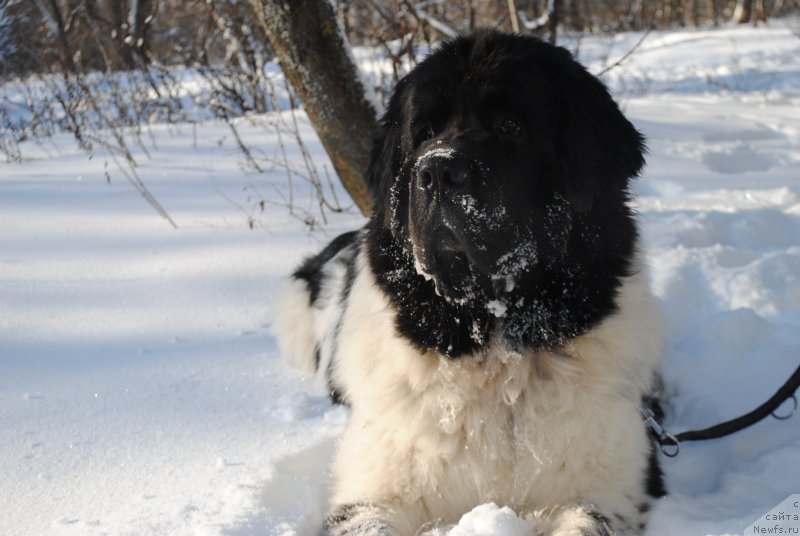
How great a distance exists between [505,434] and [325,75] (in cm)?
260

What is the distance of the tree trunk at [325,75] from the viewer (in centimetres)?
398

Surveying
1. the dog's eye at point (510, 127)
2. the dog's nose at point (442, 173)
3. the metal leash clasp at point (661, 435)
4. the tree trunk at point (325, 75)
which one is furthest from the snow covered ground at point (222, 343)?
the dog's eye at point (510, 127)

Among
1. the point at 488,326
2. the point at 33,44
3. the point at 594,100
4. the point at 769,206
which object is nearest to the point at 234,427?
the point at 488,326

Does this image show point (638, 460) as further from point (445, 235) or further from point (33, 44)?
point (33, 44)

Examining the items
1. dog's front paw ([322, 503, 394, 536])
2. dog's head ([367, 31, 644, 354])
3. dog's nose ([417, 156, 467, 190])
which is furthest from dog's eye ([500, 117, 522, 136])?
dog's front paw ([322, 503, 394, 536])

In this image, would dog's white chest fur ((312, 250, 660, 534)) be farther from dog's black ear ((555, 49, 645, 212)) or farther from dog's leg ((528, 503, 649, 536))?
dog's black ear ((555, 49, 645, 212))

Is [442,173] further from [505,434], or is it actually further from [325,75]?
[325,75]

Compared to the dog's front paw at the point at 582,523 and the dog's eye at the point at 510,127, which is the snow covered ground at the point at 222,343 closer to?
the dog's front paw at the point at 582,523

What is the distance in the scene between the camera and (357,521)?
2049 mm

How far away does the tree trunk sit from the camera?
3979 millimetres

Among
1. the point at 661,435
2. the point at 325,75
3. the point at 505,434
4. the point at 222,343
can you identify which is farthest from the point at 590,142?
the point at 325,75

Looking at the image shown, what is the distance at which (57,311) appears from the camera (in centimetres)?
360

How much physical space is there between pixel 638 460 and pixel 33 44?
17.4 metres

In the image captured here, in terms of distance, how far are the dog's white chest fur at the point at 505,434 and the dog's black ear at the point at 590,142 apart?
40cm
